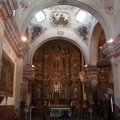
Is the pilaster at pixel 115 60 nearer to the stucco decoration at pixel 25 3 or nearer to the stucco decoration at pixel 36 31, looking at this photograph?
the stucco decoration at pixel 25 3

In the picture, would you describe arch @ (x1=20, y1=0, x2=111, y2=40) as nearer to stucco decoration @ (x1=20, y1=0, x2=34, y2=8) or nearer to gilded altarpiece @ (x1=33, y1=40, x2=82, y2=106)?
stucco decoration @ (x1=20, y1=0, x2=34, y2=8)

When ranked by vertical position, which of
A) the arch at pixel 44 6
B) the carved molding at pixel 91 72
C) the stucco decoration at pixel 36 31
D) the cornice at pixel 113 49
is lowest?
the carved molding at pixel 91 72

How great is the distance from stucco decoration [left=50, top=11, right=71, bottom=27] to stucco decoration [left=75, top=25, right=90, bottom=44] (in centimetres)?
102

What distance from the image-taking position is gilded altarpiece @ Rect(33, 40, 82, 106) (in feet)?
64.2

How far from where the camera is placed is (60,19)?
16.5 metres

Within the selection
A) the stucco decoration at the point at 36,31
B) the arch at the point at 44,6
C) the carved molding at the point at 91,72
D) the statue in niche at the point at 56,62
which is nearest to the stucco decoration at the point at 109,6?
the arch at the point at 44,6

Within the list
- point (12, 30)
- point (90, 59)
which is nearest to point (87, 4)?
point (12, 30)

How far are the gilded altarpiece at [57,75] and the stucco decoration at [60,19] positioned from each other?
475cm

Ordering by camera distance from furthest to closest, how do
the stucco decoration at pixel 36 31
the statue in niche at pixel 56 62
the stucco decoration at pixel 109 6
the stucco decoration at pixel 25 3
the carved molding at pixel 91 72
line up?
Result: the statue in niche at pixel 56 62, the stucco decoration at pixel 36 31, the carved molding at pixel 91 72, the stucco decoration at pixel 109 6, the stucco decoration at pixel 25 3

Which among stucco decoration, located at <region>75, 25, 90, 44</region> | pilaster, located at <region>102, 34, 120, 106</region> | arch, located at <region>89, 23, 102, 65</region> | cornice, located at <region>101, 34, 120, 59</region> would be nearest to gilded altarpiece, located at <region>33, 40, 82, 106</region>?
stucco decoration, located at <region>75, 25, 90, 44</region>

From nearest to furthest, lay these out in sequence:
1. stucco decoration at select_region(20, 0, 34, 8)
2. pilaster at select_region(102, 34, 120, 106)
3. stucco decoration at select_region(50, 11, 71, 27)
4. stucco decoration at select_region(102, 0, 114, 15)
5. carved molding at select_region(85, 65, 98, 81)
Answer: pilaster at select_region(102, 34, 120, 106), stucco decoration at select_region(20, 0, 34, 8), stucco decoration at select_region(102, 0, 114, 15), carved molding at select_region(85, 65, 98, 81), stucco decoration at select_region(50, 11, 71, 27)

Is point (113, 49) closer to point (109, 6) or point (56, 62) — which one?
point (109, 6)

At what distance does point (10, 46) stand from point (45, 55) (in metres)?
11.7

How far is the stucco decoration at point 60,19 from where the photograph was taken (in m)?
16.3
